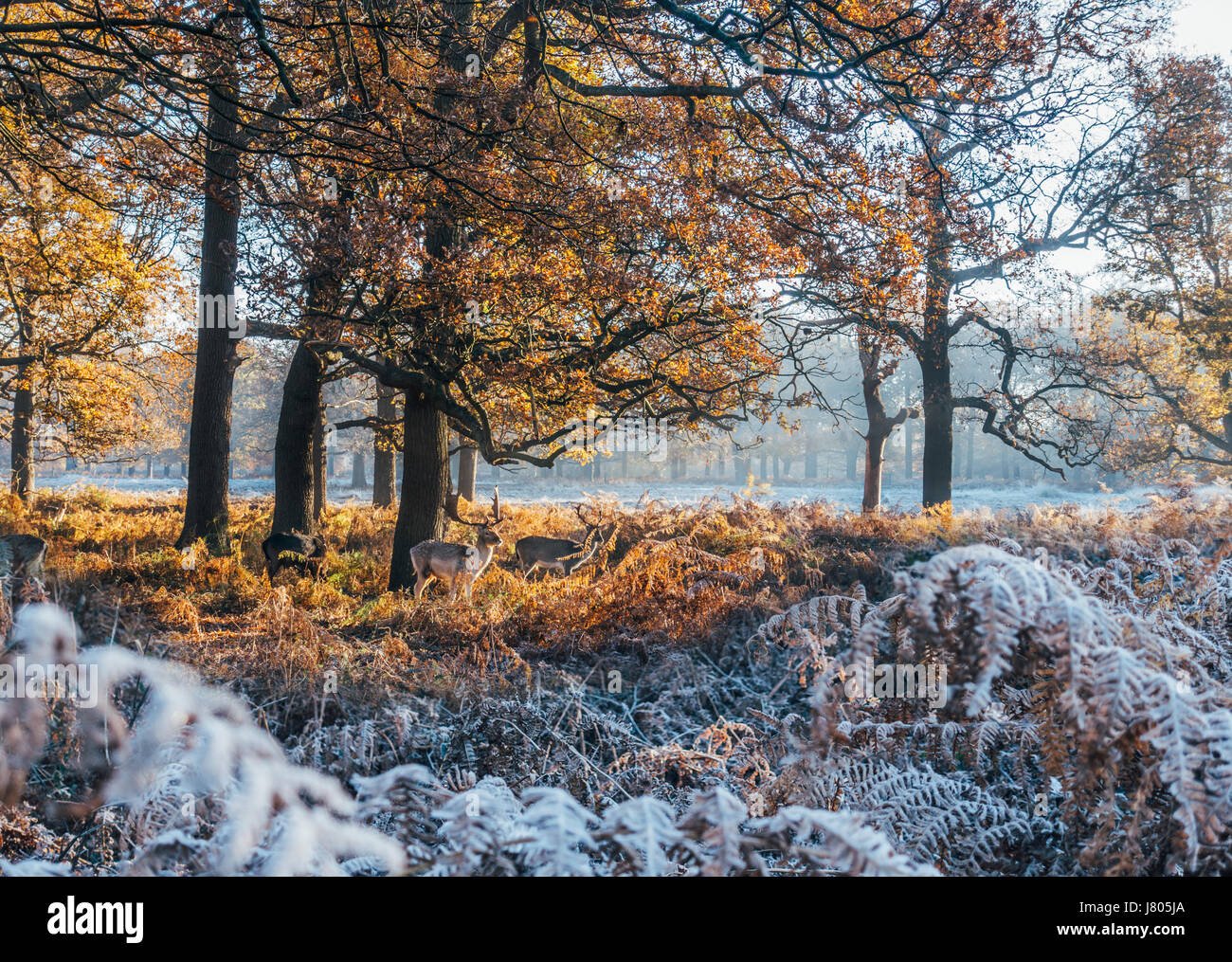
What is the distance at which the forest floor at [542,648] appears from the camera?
3.30 metres

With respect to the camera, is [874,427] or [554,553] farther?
[874,427]

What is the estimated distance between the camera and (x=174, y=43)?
6.19 m

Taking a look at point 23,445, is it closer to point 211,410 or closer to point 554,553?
point 211,410

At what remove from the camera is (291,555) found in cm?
1049

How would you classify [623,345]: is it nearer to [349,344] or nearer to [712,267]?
[712,267]

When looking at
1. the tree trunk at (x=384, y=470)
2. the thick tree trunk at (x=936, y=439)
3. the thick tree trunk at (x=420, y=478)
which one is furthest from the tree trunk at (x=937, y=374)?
the tree trunk at (x=384, y=470)

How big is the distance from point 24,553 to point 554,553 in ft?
21.5

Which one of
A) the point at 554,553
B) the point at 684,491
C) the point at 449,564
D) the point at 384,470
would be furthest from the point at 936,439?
the point at 684,491

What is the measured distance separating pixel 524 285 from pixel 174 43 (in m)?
3.92

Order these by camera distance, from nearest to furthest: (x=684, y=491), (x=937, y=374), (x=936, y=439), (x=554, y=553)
→ (x=554, y=553) < (x=937, y=374) < (x=936, y=439) < (x=684, y=491)

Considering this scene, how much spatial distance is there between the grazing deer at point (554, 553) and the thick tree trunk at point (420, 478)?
4.95 feet

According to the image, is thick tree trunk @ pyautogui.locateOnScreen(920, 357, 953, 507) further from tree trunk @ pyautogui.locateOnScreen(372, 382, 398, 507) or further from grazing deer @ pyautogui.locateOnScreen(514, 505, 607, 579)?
tree trunk @ pyautogui.locateOnScreen(372, 382, 398, 507)

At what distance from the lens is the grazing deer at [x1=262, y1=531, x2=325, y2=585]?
10508 mm

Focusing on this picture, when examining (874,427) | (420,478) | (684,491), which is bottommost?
(684,491)
